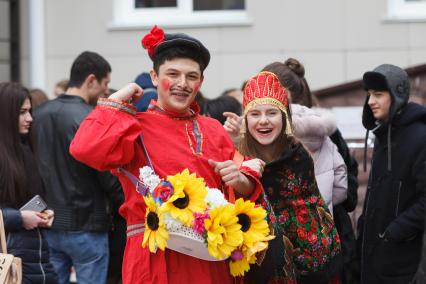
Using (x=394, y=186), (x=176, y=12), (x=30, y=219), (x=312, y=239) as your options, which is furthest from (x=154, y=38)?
(x=176, y=12)

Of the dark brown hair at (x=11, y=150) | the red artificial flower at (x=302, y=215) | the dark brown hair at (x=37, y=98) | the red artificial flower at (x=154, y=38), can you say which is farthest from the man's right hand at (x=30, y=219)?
the dark brown hair at (x=37, y=98)

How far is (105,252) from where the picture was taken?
6.50 metres

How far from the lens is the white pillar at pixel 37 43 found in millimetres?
10555

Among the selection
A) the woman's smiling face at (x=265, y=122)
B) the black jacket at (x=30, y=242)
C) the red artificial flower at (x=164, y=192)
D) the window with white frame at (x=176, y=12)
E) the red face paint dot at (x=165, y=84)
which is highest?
the window with white frame at (x=176, y=12)

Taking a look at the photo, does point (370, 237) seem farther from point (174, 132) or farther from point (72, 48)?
point (72, 48)

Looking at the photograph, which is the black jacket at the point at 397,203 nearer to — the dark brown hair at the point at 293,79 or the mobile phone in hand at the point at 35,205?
the dark brown hair at the point at 293,79

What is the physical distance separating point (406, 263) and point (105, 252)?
7.62ft

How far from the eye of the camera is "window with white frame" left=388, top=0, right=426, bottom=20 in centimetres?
987

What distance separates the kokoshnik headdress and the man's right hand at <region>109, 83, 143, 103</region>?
0.82m

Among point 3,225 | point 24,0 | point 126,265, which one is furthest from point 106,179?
point 24,0

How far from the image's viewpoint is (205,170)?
12.8 feet

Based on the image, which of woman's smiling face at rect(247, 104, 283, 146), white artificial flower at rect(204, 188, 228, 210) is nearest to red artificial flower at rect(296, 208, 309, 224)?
woman's smiling face at rect(247, 104, 283, 146)

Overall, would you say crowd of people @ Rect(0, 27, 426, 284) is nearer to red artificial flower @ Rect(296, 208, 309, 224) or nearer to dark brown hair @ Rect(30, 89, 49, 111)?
red artificial flower @ Rect(296, 208, 309, 224)

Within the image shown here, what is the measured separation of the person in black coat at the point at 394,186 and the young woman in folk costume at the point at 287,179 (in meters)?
0.52
